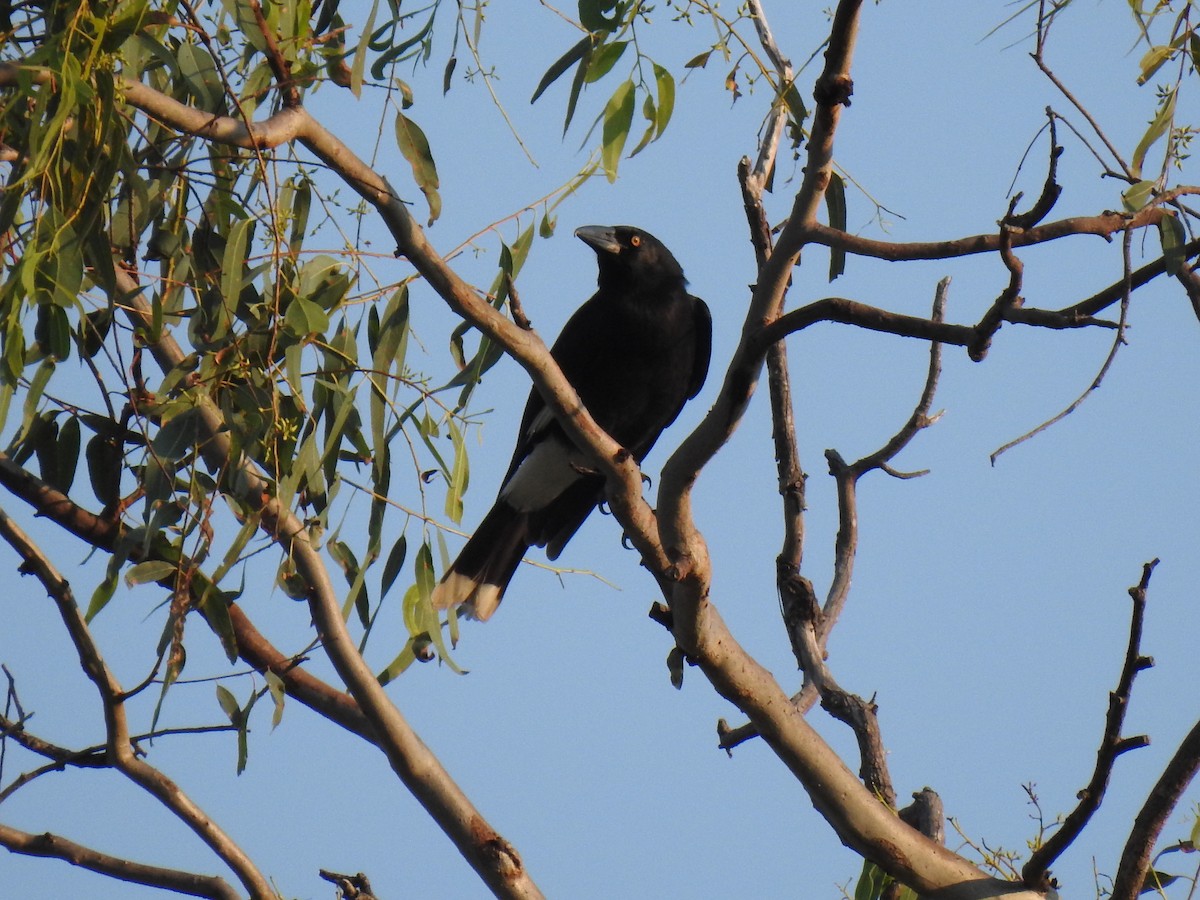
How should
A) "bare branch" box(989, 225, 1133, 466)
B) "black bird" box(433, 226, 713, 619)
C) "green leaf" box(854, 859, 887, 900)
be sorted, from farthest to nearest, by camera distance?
"black bird" box(433, 226, 713, 619), "green leaf" box(854, 859, 887, 900), "bare branch" box(989, 225, 1133, 466)

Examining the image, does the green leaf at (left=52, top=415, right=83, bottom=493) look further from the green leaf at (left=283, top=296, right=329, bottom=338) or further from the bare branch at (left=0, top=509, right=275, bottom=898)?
the green leaf at (left=283, top=296, right=329, bottom=338)

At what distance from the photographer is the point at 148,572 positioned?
7.82 feet

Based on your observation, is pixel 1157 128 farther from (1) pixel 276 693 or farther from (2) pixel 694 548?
(1) pixel 276 693

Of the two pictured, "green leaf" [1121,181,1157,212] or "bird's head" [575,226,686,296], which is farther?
"bird's head" [575,226,686,296]

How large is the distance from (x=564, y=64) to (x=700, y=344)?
2411 millimetres

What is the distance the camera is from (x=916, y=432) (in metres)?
3.20

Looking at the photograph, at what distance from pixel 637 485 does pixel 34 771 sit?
4.20ft

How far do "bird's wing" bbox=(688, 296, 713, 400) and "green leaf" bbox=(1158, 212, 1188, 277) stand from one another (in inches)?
108

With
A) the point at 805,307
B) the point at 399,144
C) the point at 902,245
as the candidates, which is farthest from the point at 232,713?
the point at 902,245

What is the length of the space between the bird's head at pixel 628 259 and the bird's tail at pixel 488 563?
0.91 metres

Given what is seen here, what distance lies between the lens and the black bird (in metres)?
4.30

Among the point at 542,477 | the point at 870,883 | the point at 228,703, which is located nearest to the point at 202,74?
the point at 228,703

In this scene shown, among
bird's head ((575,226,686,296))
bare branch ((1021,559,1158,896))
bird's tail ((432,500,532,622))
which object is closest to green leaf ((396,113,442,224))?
bare branch ((1021,559,1158,896))

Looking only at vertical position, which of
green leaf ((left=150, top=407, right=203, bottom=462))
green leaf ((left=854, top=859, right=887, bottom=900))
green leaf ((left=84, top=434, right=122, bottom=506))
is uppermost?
green leaf ((left=84, top=434, right=122, bottom=506))
